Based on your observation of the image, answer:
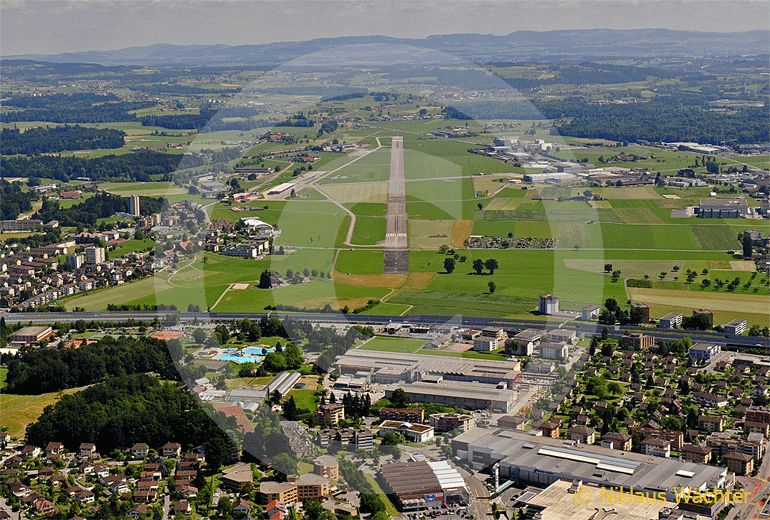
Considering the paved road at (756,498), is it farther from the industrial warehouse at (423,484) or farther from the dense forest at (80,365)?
the dense forest at (80,365)

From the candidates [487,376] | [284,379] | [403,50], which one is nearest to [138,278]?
[284,379]

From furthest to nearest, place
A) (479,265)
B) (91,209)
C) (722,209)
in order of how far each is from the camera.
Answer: (91,209), (722,209), (479,265)

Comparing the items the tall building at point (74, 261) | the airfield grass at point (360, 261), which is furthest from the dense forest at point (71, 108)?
the airfield grass at point (360, 261)

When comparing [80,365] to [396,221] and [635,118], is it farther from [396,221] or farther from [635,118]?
[635,118]

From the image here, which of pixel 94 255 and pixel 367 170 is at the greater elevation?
pixel 367 170

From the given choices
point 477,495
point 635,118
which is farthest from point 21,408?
point 635,118
